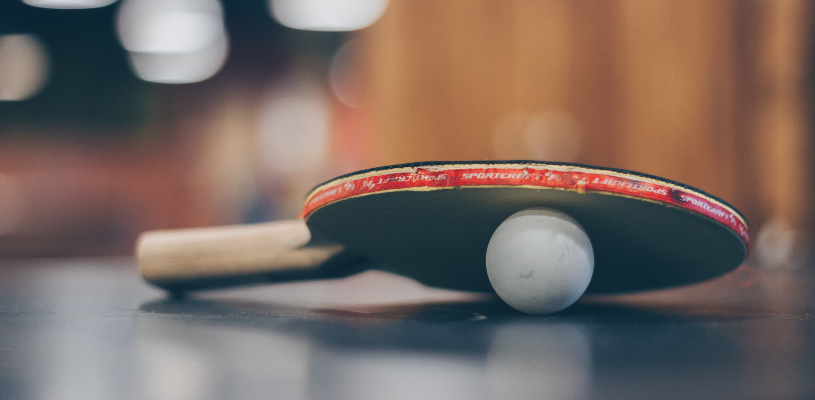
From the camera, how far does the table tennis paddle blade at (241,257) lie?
1.43m

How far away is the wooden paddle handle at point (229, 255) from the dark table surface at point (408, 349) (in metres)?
0.07

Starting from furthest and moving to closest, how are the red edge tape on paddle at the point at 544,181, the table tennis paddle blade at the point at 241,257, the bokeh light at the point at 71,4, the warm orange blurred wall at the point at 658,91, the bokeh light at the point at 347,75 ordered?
the bokeh light at the point at 347,75
the bokeh light at the point at 71,4
the warm orange blurred wall at the point at 658,91
the table tennis paddle blade at the point at 241,257
the red edge tape on paddle at the point at 544,181

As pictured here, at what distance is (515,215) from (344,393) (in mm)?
555

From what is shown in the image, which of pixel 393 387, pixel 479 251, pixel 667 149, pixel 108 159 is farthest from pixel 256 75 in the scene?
pixel 393 387

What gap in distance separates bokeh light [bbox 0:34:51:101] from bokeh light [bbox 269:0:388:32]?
3.02 m

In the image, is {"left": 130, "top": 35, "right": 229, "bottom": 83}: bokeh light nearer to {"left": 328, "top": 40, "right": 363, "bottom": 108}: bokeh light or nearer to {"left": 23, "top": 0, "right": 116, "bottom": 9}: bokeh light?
{"left": 23, "top": 0, "right": 116, "bottom": 9}: bokeh light

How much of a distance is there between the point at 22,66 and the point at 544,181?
8.80 m

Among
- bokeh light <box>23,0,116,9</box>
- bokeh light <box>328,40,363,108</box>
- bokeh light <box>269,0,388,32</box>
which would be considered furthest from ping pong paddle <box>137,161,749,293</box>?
bokeh light <box>328,40,363,108</box>

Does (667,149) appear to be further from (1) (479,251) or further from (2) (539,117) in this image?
(1) (479,251)

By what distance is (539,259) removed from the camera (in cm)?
103

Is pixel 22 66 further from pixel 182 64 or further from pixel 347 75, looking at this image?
pixel 347 75

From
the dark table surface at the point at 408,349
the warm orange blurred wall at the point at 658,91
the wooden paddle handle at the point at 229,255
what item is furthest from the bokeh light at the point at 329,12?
the dark table surface at the point at 408,349

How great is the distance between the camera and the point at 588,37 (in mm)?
3826

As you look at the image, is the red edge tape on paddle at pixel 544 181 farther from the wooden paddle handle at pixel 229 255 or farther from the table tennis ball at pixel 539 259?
the wooden paddle handle at pixel 229 255
